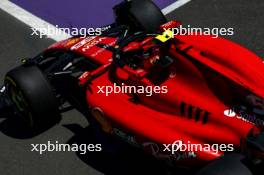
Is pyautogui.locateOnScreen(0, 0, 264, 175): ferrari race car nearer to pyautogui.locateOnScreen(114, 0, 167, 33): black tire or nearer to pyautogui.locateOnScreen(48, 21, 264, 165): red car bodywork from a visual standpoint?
pyautogui.locateOnScreen(48, 21, 264, 165): red car bodywork

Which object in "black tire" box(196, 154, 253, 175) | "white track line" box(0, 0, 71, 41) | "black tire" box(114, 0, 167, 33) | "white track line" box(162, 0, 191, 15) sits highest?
"black tire" box(114, 0, 167, 33)

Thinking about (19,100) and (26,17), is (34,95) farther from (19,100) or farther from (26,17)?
(26,17)

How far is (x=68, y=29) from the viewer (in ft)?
28.9

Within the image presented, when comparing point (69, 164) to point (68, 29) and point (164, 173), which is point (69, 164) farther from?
point (68, 29)

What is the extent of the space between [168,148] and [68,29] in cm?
382

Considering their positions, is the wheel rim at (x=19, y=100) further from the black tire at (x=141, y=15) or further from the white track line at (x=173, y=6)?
the white track line at (x=173, y=6)

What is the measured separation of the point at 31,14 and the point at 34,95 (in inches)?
125

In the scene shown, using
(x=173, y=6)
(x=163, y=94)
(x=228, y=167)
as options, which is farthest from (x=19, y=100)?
(x=173, y=6)

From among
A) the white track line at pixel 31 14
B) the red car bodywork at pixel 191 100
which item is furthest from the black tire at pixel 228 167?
the white track line at pixel 31 14

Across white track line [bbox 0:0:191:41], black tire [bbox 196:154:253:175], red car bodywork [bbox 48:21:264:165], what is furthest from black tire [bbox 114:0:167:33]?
black tire [bbox 196:154:253:175]

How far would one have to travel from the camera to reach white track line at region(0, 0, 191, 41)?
8666 mm

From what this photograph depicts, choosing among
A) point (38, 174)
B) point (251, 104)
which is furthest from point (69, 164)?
point (251, 104)

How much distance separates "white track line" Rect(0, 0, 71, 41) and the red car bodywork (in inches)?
102

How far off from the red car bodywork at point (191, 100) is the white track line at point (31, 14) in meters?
2.61
